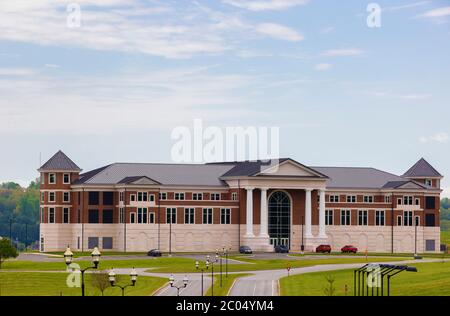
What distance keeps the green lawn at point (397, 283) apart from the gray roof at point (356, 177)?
1805 inches

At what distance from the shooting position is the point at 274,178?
179000mm

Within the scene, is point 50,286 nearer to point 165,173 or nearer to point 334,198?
point 165,173

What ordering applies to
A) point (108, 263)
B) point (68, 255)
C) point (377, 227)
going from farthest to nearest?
point (377, 227)
point (108, 263)
point (68, 255)

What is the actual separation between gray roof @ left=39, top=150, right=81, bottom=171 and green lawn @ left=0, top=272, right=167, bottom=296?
4689cm

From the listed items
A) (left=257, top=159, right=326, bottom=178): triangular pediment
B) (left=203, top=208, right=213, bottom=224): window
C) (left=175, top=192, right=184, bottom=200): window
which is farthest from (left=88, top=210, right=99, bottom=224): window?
(left=257, top=159, right=326, bottom=178): triangular pediment

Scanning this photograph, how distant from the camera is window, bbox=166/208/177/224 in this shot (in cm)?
17938

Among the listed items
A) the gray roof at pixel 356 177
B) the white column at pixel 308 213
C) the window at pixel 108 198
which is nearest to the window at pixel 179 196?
the window at pixel 108 198

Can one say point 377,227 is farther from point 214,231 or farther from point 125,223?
point 125,223

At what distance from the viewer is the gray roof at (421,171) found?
198 meters

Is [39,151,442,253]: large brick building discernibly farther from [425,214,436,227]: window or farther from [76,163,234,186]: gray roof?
[425,214,436,227]: window

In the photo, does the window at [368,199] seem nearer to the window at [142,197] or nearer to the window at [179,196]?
the window at [179,196]

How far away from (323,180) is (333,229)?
30.9ft

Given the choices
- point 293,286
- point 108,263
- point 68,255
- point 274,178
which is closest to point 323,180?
point 274,178

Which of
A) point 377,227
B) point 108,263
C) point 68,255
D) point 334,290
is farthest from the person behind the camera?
point 377,227
